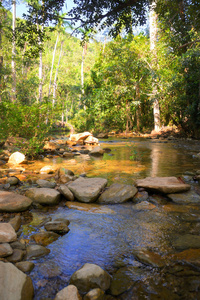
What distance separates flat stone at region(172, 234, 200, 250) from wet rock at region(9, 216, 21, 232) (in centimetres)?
192

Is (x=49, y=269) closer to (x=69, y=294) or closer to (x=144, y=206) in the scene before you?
(x=69, y=294)

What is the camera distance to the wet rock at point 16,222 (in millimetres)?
2945

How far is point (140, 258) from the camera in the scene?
2.33 metres

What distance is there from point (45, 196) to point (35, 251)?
151 cm

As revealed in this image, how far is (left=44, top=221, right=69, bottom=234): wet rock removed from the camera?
291 centimetres

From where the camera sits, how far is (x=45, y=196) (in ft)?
12.7

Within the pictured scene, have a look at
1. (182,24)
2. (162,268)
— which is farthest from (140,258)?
(182,24)

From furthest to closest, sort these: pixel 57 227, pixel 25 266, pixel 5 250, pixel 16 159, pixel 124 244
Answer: pixel 16 159, pixel 57 227, pixel 124 244, pixel 5 250, pixel 25 266

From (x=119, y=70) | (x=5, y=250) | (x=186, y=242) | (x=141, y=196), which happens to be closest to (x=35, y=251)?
(x=5, y=250)

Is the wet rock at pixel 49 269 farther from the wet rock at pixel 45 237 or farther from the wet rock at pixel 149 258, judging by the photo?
the wet rock at pixel 149 258

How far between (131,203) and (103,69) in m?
19.6

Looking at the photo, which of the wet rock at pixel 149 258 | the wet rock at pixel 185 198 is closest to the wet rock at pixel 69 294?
the wet rock at pixel 149 258

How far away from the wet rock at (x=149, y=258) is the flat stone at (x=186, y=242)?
30 cm

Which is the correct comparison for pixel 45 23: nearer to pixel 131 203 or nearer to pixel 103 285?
pixel 131 203
